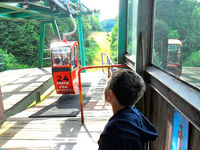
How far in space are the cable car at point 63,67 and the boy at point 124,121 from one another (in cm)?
552

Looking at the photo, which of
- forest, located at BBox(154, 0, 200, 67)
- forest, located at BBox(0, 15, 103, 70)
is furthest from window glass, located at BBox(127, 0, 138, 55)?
forest, located at BBox(0, 15, 103, 70)

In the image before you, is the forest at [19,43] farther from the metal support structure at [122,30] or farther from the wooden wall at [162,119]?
the wooden wall at [162,119]

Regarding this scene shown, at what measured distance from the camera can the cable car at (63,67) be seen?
652 centimetres

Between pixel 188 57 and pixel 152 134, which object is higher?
pixel 188 57

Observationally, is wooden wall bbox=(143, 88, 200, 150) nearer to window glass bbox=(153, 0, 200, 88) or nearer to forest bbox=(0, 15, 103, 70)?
window glass bbox=(153, 0, 200, 88)

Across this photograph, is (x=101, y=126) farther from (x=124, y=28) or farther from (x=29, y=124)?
(x=124, y=28)

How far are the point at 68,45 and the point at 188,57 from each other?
18.7ft

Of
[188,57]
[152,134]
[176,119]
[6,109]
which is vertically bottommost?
[6,109]

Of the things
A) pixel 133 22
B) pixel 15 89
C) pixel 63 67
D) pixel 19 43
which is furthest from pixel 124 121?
pixel 19 43

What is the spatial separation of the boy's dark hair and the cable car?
553cm

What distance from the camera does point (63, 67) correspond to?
6.51m

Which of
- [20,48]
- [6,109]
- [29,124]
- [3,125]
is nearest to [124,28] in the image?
[29,124]

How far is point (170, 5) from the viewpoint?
68.4 inches

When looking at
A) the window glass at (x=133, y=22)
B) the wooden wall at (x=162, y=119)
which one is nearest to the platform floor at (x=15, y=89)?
the window glass at (x=133, y=22)
